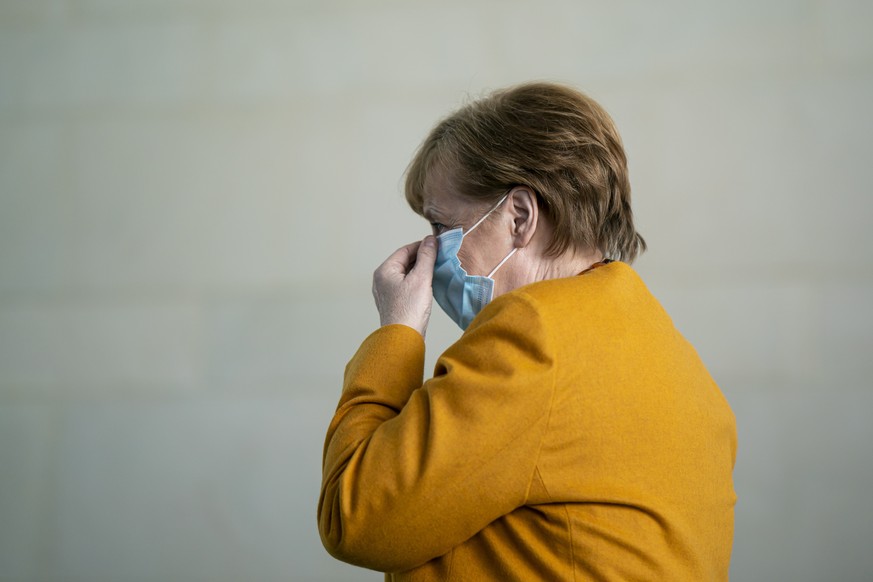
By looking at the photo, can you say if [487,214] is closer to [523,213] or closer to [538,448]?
[523,213]

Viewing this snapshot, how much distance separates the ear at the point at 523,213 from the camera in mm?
1175

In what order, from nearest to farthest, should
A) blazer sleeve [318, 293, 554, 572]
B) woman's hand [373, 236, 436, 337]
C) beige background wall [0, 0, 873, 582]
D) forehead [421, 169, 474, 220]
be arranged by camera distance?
blazer sleeve [318, 293, 554, 572] → woman's hand [373, 236, 436, 337] → forehead [421, 169, 474, 220] → beige background wall [0, 0, 873, 582]

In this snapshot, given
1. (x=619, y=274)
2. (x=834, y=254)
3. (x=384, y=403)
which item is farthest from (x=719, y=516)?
(x=834, y=254)

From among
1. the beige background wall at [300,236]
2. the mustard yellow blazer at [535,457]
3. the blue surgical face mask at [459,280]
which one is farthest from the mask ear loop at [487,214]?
the beige background wall at [300,236]

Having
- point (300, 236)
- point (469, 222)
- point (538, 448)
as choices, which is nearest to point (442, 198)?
point (469, 222)

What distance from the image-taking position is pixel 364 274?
7.22ft

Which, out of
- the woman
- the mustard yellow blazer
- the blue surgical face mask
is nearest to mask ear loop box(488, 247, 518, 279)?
the blue surgical face mask

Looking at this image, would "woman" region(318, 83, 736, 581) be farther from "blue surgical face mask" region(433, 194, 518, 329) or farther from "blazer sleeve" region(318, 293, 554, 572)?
"blue surgical face mask" region(433, 194, 518, 329)

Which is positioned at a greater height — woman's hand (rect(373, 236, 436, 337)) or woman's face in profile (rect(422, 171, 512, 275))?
woman's face in profile (rect(422, 171, 512, 275))

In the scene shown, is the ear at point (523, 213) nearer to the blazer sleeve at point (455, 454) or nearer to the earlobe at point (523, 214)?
the earlobe at point (523, 214)

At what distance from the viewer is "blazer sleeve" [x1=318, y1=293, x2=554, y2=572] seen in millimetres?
851

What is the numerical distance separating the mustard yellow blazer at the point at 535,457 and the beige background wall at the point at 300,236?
117cm

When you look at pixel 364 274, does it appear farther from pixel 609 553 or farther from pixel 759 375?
pixel 609 553

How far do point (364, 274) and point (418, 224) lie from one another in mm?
212
